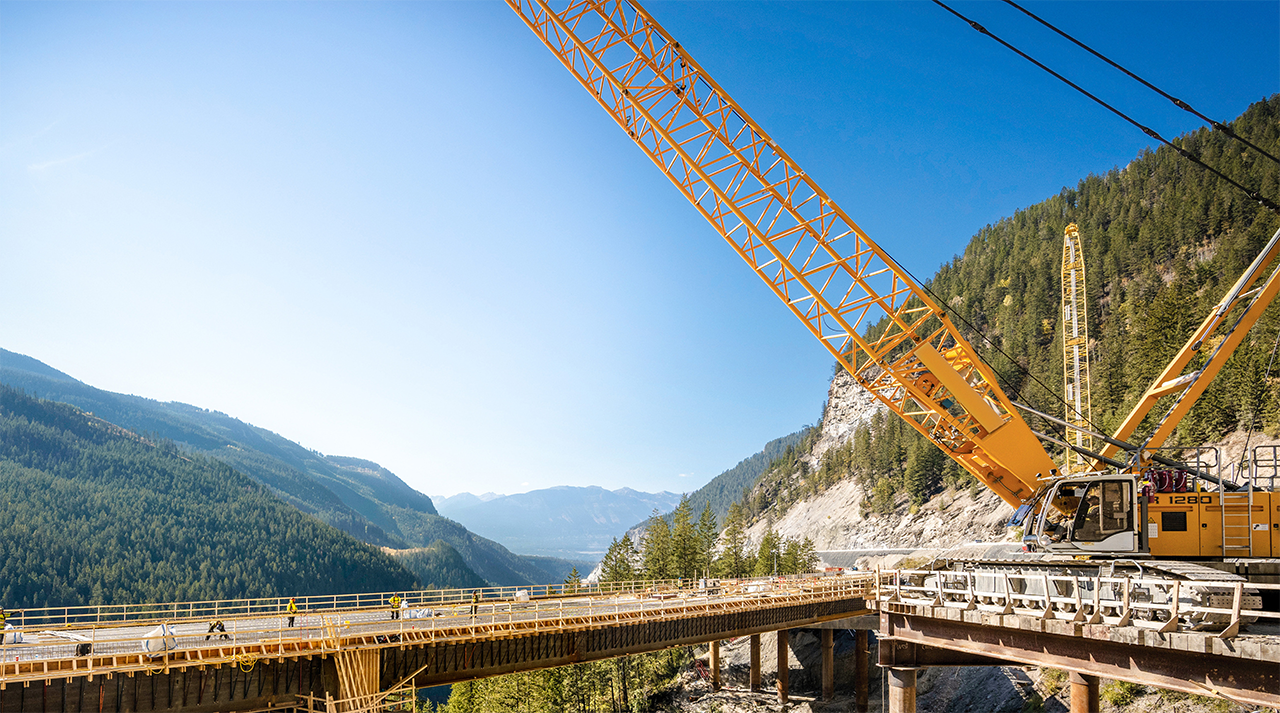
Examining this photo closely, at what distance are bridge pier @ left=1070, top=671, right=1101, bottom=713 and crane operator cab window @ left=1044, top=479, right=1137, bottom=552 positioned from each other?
4.32 m

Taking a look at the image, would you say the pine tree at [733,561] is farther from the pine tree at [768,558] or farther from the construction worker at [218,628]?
the construction worker at [218,628]

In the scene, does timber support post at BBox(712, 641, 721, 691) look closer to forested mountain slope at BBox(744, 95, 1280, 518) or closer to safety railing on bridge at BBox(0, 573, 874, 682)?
safety railing on bridge at BBox(0, 573, 874, 682)

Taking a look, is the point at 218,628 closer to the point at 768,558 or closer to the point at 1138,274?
the point at 768,558

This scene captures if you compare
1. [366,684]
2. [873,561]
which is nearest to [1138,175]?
[873,561]

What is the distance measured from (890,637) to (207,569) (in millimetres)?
203963

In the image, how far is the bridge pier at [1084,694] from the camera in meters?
22.6

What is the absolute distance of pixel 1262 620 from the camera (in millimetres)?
20703

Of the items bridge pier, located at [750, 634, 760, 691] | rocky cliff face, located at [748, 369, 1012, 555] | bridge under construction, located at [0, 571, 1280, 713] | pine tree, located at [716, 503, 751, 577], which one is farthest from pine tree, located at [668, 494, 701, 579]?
bridge under construction, located at [0, 571, 1280, 713]

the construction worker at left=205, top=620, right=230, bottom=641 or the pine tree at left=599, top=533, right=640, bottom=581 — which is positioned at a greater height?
the construction worker at left=205, top=620, right=230, bottom=641

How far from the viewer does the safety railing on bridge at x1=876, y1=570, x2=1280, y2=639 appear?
1628cm

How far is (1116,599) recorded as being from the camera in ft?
64.3

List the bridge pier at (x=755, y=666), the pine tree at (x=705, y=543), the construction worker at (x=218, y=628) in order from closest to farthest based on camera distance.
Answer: the construction worker at (x=218, y=628) < the bridge pier at (x=755, y=666) < the pine tree at (x=705, y=543)

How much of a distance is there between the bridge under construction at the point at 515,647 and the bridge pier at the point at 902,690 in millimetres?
54

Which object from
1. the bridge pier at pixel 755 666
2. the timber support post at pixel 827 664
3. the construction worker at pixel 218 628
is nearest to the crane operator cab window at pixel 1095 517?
the timber support post at pixel 827 664
